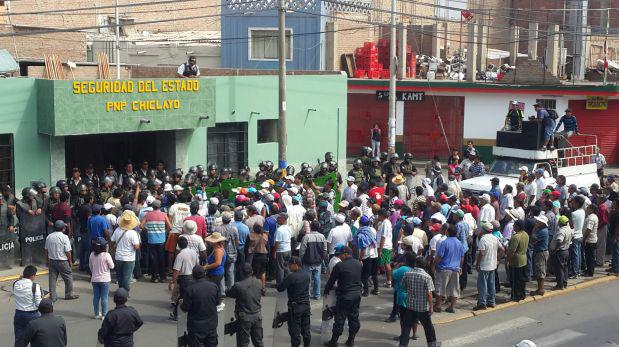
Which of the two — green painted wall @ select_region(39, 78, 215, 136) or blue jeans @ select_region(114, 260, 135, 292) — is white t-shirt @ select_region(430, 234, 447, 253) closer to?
blue jeans @ select_region(114, 260, 135, 292)

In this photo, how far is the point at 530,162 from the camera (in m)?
21.7

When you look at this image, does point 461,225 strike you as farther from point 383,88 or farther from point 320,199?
point 383,88

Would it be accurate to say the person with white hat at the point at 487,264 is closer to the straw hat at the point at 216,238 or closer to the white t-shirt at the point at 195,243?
the straw hat at the point at 216,238

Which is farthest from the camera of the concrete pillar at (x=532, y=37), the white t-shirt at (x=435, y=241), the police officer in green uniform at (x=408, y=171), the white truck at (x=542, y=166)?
the concrete pillar at (x=532, y=37)

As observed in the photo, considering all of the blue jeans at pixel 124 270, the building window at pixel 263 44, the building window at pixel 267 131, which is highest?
the building window at pixel 263 44

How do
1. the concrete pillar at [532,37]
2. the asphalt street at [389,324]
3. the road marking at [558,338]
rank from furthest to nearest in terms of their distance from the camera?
1. the concrete pillar at [532,37]
2. the road marking at [558,338]
3. the asphalt street at [389,324]

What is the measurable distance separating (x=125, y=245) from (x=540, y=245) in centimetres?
717

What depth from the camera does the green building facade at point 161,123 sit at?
1889cm

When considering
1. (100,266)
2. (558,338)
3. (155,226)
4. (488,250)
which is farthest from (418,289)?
(155,226)

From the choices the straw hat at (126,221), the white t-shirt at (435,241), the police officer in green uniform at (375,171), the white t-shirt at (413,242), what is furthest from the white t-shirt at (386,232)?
the police officer in green uniform at (375,171)

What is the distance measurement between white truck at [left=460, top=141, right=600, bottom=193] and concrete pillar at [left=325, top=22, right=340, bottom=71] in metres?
15.2

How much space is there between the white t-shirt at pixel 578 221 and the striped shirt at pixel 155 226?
7.68 meters

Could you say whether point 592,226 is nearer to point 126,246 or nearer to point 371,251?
point 371,251

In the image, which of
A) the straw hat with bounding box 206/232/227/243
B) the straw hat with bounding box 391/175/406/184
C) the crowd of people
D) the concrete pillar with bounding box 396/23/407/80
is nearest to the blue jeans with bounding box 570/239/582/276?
the crowd of people
